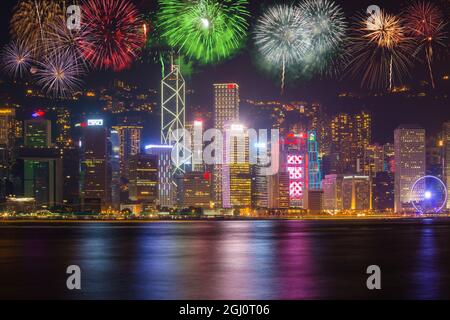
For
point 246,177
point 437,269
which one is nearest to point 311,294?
point 437,269

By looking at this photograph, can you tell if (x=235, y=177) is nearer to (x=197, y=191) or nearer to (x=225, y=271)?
(x=197, y=191)

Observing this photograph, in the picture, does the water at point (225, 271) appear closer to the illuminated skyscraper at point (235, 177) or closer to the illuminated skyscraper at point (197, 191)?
the illuminated skyscraper at point (235, 177)

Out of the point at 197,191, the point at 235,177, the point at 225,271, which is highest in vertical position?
the point at 235,177

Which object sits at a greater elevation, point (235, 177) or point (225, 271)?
point (235, 177)

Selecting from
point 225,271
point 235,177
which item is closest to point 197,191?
point 235,177

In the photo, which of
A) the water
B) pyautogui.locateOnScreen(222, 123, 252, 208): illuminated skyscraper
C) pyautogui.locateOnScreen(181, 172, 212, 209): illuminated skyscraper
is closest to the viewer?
the water

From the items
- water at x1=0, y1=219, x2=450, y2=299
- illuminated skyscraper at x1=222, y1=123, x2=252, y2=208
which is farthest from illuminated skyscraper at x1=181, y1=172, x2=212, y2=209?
water at x1=0, y1=219, x2=450, y2=299

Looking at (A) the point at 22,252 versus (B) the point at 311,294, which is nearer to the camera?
(B) the point at 311,294

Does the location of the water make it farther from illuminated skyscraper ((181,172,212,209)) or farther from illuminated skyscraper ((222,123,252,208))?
illuminated skyscraper ((181,172,212,209))
